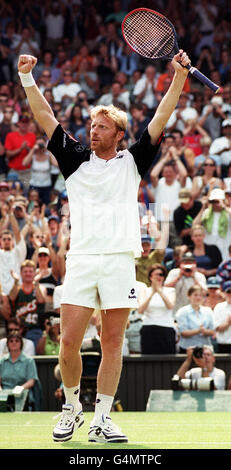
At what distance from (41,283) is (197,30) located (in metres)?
10.6

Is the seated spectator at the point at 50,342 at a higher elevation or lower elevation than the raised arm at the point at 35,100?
lower

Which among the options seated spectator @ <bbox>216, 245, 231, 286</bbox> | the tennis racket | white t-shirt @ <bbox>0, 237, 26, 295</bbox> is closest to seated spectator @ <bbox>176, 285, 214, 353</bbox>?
seated spectator @ <bbox>216, 245, 231, 286</bbox>

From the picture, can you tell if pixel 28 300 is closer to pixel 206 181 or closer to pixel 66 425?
pixel 206 181

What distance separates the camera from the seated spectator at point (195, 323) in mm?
12398

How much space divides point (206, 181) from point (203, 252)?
192 centimetres

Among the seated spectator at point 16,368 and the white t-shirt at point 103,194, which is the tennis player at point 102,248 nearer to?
the white t-shirt at point 103,194

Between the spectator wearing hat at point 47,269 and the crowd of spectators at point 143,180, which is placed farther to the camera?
the spectator wearing hat at point 47,269

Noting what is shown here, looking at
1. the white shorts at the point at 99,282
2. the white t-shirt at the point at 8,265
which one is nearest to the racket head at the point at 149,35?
the white shorts at the point at 99,282

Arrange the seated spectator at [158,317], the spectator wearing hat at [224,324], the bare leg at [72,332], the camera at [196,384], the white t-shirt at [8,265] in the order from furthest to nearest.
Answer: the white t-shirt at [8,265] → the spectator wearing hat at [224,324] → the seated spectator at [158,317] → the camera at [196,384] → the bare leg at [72,332]

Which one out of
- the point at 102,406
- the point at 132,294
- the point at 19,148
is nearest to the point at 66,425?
the point at 102,406

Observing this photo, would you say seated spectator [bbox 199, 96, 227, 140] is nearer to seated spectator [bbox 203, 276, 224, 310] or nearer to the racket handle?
seated spectator [bbox 203, 276, 224, 310]

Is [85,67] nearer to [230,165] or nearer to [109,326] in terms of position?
[230,165]

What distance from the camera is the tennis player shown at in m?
6.17

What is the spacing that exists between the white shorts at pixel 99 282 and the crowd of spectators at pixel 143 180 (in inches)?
241
